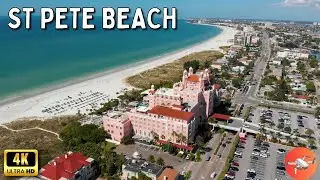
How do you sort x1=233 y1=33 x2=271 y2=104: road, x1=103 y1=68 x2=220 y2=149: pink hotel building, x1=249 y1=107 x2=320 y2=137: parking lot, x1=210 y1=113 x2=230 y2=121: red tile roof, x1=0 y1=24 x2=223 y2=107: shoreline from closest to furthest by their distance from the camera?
x1=103 y1=68 x2=220 y2=149: pink hotel building
x1=249 y1=107 x2=320 y2=137: parking lot
x1=210 y1=113 x2=230 y2=121: red tile roof
x1=0 y1=24 x2=223 y2=107: shoreline
x1=233 y1=33 x2=271 y2=104: road

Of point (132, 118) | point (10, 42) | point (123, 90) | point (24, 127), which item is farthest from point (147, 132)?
point (10, 42)

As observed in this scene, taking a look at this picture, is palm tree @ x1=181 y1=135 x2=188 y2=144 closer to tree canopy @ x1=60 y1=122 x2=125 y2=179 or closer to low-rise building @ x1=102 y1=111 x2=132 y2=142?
low-rise building @ x1=102 y1=111 x2=132 y2=142

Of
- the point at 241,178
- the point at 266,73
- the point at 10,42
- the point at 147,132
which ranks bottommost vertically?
the point at 241,178

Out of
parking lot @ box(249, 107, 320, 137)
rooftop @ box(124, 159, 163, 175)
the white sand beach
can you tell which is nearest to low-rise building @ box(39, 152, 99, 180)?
rooftop @ box(124, 159, 163, 175)

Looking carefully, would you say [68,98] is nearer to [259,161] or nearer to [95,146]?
[95,146]

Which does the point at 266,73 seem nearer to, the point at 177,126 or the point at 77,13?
the point at 177,126
